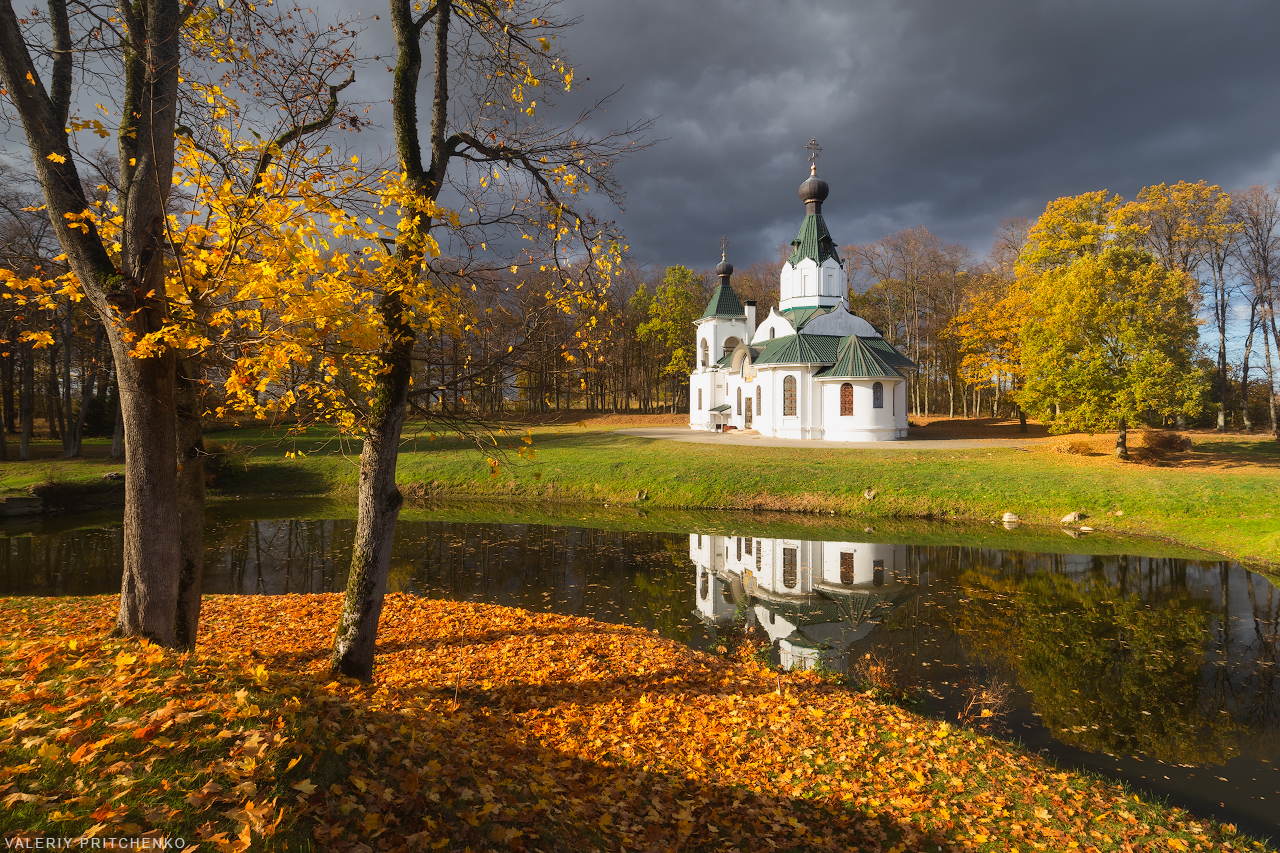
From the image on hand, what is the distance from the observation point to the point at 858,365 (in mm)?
28844

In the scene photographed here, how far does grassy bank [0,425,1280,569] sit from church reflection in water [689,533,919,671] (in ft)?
11.8

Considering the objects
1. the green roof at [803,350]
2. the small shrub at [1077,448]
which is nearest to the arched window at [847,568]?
the small shrub at [1077,448]

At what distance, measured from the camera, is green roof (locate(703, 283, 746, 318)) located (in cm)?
4022

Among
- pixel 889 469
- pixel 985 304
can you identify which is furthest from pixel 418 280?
pixel 985 304

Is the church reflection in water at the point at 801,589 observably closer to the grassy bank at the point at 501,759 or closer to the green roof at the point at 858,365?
the grassy bank at the point at 501,759

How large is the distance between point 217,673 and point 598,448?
74.0ft

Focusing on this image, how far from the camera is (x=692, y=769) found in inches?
187

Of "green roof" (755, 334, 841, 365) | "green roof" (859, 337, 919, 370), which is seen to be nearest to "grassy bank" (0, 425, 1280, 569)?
"green roof" (755, 334, 841, 365)

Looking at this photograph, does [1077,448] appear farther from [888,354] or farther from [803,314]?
[803,314]

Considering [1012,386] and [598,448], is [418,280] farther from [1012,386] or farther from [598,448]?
[1012,386]

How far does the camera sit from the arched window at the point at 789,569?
12.0 metres

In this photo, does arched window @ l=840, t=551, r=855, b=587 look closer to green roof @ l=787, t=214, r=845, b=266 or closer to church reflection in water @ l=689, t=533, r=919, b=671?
church reflection in water @ l=689, t=533, r=919, b=671

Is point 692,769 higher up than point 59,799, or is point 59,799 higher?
point 59,799

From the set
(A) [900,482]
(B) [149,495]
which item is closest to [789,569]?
(A) [900,482]
